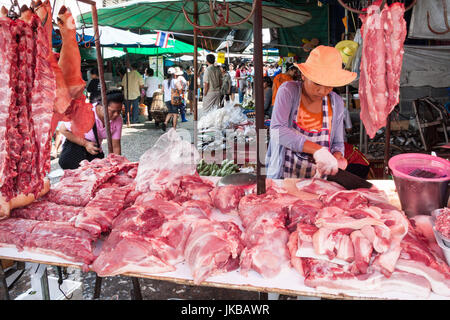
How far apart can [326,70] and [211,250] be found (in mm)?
2008

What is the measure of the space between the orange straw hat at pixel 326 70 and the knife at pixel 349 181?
796mm

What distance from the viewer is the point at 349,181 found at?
2.75 m

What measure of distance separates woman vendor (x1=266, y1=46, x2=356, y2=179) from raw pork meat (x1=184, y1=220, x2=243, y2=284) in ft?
4.57

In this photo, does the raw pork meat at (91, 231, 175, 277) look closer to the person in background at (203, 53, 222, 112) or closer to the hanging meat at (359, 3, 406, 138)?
the hanging meat at (359, 3, 406, 138)

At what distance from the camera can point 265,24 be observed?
7801mm

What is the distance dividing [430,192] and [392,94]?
2.91ft

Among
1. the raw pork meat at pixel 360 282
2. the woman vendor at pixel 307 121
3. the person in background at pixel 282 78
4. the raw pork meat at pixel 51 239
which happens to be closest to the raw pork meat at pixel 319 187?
the woman vendor at pixel 307 121

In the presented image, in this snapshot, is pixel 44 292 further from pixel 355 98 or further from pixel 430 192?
pixel 355 98

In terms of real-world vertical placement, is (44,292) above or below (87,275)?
above

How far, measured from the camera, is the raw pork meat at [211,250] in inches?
72.1

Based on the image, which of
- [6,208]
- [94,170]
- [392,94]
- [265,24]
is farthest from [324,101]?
[265,24]

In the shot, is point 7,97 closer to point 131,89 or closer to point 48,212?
point 48,212

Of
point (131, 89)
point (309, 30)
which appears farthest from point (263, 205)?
point (131, 89)

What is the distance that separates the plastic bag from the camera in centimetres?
280
